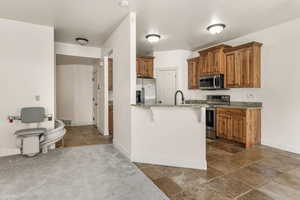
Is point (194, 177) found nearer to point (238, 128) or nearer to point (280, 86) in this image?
point (238, 128)

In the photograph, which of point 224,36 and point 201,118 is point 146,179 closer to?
point 201,118

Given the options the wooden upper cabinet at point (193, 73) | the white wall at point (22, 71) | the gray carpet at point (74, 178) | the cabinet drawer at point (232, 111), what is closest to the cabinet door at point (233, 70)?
the cabinet drawer at point (232, 111)

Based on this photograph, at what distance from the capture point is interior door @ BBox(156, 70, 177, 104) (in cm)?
567

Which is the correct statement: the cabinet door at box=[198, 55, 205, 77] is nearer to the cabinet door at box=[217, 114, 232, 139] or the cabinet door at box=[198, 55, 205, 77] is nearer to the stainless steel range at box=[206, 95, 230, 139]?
the stainless steel range at box=[206, 95, 230, 139]

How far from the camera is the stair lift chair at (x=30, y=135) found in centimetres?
291

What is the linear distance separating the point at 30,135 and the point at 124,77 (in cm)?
210

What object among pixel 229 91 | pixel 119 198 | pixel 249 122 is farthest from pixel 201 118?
pixel 229 91

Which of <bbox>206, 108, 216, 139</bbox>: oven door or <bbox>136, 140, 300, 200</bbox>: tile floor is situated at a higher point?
<bbox>206, 108, 216, 139</bbox>: oven door

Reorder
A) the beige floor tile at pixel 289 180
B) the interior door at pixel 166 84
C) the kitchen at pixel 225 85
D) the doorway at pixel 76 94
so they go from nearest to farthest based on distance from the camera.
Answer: the beige floor tile at pixel 289 180
the kitchen at pixel 225 85
the interior door at pixel 166 84
the doorway at pixel 76 94

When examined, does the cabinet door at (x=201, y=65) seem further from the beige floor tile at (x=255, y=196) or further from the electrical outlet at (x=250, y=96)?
the beige floor tile at (x=255, y=196)

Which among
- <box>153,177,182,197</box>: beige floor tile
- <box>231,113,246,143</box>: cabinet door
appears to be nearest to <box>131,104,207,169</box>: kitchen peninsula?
<box>153,177,182,197</box>: beige floor tile

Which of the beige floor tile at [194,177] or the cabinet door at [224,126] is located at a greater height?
the cabinet door at [224,126]

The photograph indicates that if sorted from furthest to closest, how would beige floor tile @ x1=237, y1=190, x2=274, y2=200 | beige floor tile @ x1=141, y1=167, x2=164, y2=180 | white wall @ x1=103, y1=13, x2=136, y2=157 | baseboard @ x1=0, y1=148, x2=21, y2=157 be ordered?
baseboard @ x1=0, y1=148, x2=21, y2=157 → white wall @ x1=103, y1=13, x2=136, y2=157 → beige floor tile @ x1=141, y1=167, x2=164, y2=180 → beige floor tile @ x1=237, y1=190, x2=274, y2=200

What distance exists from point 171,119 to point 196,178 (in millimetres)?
966
